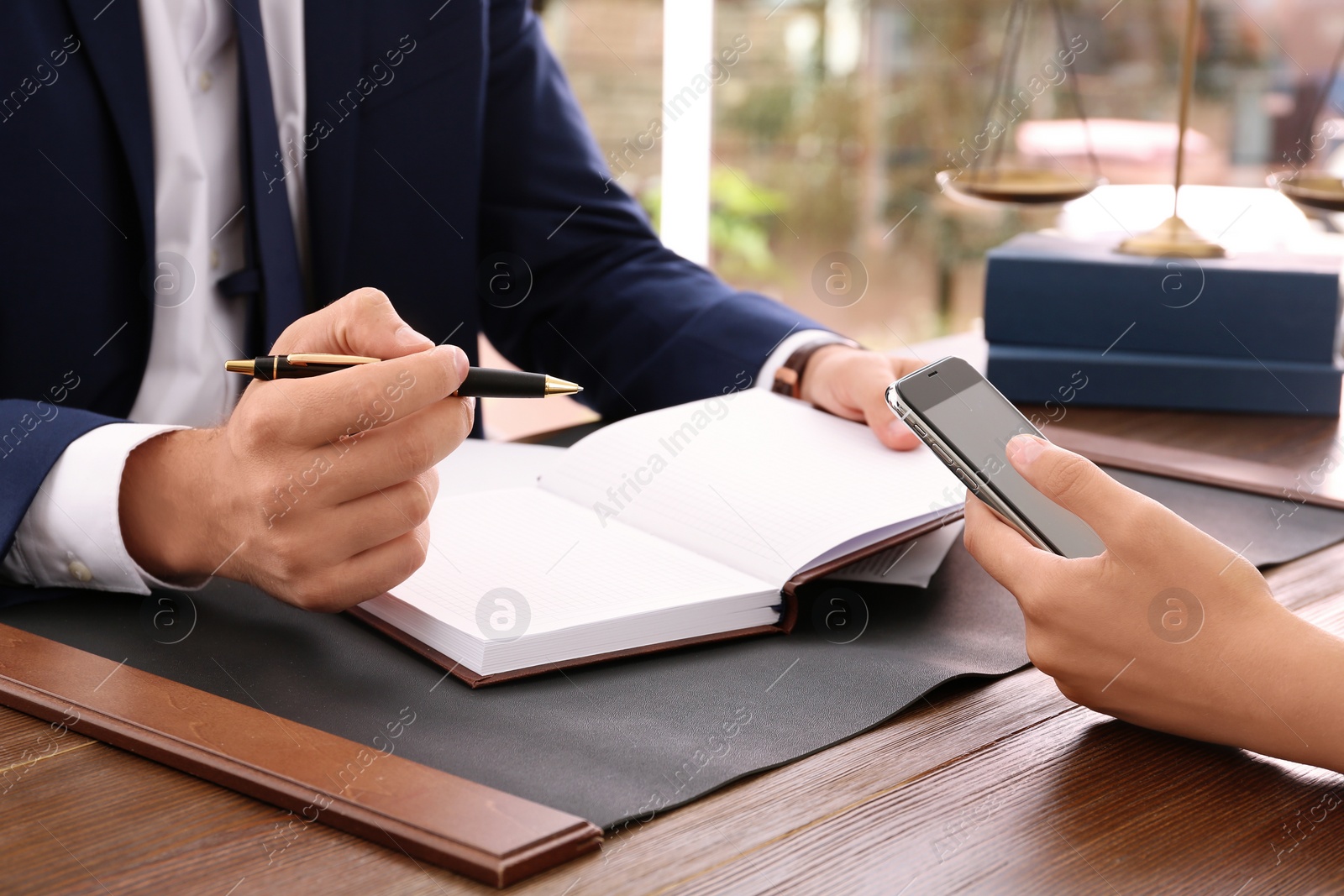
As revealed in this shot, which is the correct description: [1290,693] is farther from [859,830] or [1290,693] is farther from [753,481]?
[753,481]

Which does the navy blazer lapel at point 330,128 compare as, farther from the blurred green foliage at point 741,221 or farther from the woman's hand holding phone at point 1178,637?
the blurred green foliage at point 741,221

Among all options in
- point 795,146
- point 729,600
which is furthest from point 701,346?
point 795,146

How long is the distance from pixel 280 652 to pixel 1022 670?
0.44 m

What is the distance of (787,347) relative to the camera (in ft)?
3.84

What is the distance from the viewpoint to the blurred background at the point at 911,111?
4.88m

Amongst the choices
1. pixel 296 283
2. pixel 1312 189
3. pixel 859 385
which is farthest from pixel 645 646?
pixel 1312 189

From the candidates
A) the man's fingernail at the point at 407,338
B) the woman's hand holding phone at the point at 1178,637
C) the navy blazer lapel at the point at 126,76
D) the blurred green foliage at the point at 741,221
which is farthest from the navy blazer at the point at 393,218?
the blurred green foliage at the point at 741,221

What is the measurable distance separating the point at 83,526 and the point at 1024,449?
58cm

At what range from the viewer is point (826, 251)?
5.48 metres

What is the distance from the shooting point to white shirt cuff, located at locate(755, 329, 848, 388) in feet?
3.79

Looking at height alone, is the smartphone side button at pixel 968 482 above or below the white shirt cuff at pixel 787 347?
above

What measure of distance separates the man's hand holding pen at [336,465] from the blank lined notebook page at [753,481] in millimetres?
A: 182

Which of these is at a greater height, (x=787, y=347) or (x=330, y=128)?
(x=330, y=128)

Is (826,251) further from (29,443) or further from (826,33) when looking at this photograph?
(29,443)
